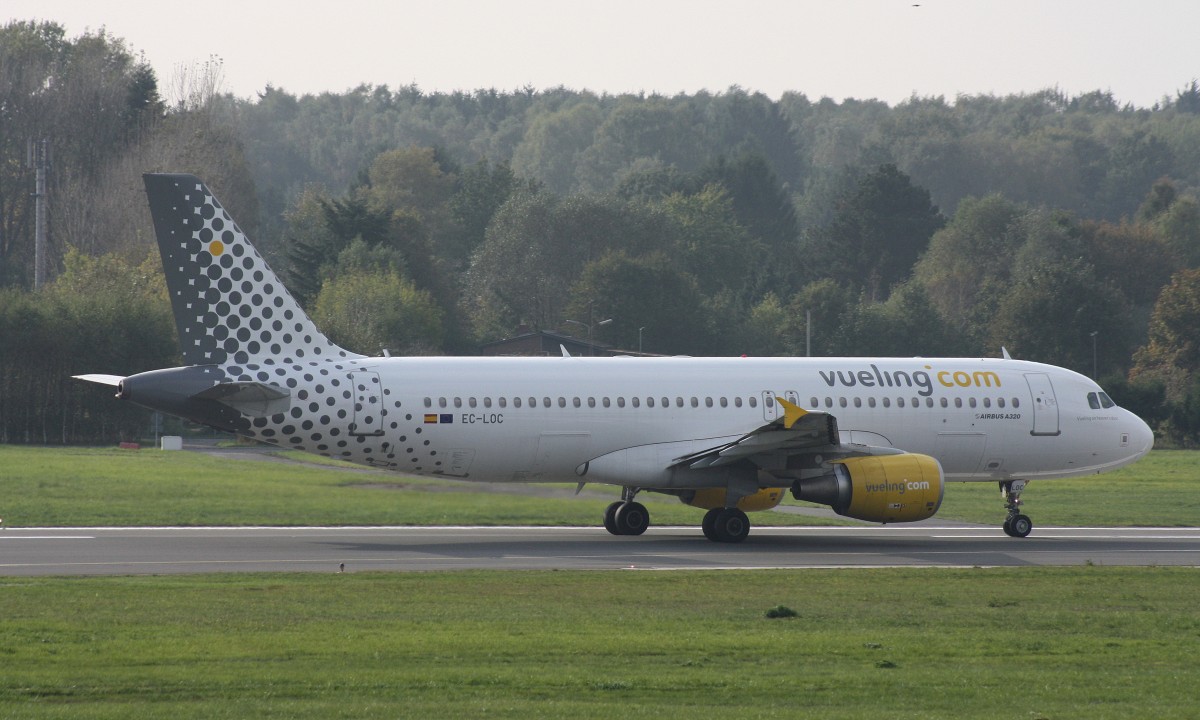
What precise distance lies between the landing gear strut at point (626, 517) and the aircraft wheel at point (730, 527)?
1839mm

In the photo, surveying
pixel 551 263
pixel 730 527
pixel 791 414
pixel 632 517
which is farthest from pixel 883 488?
pixel 551 263

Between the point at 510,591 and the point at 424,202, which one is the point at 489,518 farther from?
the point at 424,202

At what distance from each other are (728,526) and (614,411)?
3058mm

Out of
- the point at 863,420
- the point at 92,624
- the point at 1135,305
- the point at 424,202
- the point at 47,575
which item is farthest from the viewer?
the point at 424,202

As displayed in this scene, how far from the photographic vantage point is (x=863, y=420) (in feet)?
98.6

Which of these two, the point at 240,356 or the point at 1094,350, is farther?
the point at 1094,350

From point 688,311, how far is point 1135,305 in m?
33.6

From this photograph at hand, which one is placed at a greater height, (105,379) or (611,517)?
(105,379)

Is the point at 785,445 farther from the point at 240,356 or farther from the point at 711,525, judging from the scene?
the point at 240,356

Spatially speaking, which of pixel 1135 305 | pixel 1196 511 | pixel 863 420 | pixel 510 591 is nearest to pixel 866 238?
pixel 1135 305

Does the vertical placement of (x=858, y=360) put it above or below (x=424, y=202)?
below

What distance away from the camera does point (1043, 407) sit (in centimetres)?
3139

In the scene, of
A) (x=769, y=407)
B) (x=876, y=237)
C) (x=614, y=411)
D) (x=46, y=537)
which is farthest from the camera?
(x=876, y=237)

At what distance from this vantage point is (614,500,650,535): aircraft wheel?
29362 millimetres
